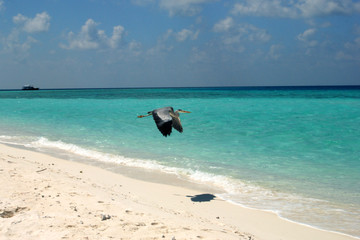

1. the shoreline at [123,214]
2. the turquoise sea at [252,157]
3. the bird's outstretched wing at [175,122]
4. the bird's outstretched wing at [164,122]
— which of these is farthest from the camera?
the bird's outstretched wing at [175,122]

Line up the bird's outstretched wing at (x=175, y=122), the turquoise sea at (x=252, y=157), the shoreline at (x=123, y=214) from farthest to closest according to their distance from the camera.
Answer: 1. the bird's outstretched wing at (x=175, y=122)
2. the turquoise sea at (x=252, y=157)
3. the shoreline at (x=123, y=214)

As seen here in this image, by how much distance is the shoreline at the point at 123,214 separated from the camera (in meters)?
3.70

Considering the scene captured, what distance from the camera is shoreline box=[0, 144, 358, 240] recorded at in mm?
3703

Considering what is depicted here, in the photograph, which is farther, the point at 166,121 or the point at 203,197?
the point at 166,121

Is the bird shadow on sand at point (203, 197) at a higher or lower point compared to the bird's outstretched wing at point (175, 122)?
lower

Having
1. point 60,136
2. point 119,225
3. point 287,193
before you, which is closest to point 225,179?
point 287,193

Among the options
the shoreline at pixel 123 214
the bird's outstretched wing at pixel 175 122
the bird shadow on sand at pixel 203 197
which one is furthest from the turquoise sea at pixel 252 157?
the bird's outstretched wing at pixel 175 122

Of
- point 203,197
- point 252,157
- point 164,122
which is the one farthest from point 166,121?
point 252,157

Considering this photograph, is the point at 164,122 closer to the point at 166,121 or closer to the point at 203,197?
the point at 166,121

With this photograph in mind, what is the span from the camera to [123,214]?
4.25m

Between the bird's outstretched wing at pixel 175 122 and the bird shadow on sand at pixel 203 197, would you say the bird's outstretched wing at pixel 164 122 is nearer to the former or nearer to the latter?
the bird's outstretched wing at pixel 175 122

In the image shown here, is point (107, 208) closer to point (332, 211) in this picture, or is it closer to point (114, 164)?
point (332, 211)

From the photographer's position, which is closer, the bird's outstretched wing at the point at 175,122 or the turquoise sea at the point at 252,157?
the turquoise sea at the point at 252,157

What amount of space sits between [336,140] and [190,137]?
5.70 meters
